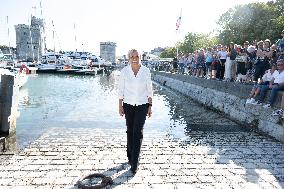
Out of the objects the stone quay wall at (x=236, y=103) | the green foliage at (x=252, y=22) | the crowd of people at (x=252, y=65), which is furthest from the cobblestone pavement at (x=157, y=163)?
the green foliage at (x=252, y=22)

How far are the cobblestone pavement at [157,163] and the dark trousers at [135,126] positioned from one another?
0.28m

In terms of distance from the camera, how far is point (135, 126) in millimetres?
5367

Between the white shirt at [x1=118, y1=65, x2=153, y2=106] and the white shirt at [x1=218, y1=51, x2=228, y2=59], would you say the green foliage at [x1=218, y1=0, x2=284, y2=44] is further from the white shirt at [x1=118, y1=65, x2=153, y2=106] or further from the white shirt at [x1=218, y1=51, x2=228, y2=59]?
the white shirt at [x1=118, y1=65, x2=153, y2=106]

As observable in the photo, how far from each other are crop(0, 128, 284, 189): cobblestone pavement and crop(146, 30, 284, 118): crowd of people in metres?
1.69

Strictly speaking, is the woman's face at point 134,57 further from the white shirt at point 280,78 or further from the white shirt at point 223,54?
the white shirt at point 223,54

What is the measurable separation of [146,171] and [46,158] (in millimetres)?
1977

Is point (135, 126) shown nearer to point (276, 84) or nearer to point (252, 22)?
point (276, 84)

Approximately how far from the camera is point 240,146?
7355 millimetres

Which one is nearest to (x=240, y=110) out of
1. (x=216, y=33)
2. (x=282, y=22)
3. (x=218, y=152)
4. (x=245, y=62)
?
(x=245, y=62)

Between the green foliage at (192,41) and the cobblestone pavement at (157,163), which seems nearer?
the cobblestone pavement at (157,163)

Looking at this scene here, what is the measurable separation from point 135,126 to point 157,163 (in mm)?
902

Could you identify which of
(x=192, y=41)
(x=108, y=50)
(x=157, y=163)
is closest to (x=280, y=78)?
(x=157, y=163)

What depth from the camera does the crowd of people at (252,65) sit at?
A: 8.95m

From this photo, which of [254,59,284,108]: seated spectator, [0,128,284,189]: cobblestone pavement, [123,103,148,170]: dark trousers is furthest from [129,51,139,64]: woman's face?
[254,59,284,108]: seated spectator
